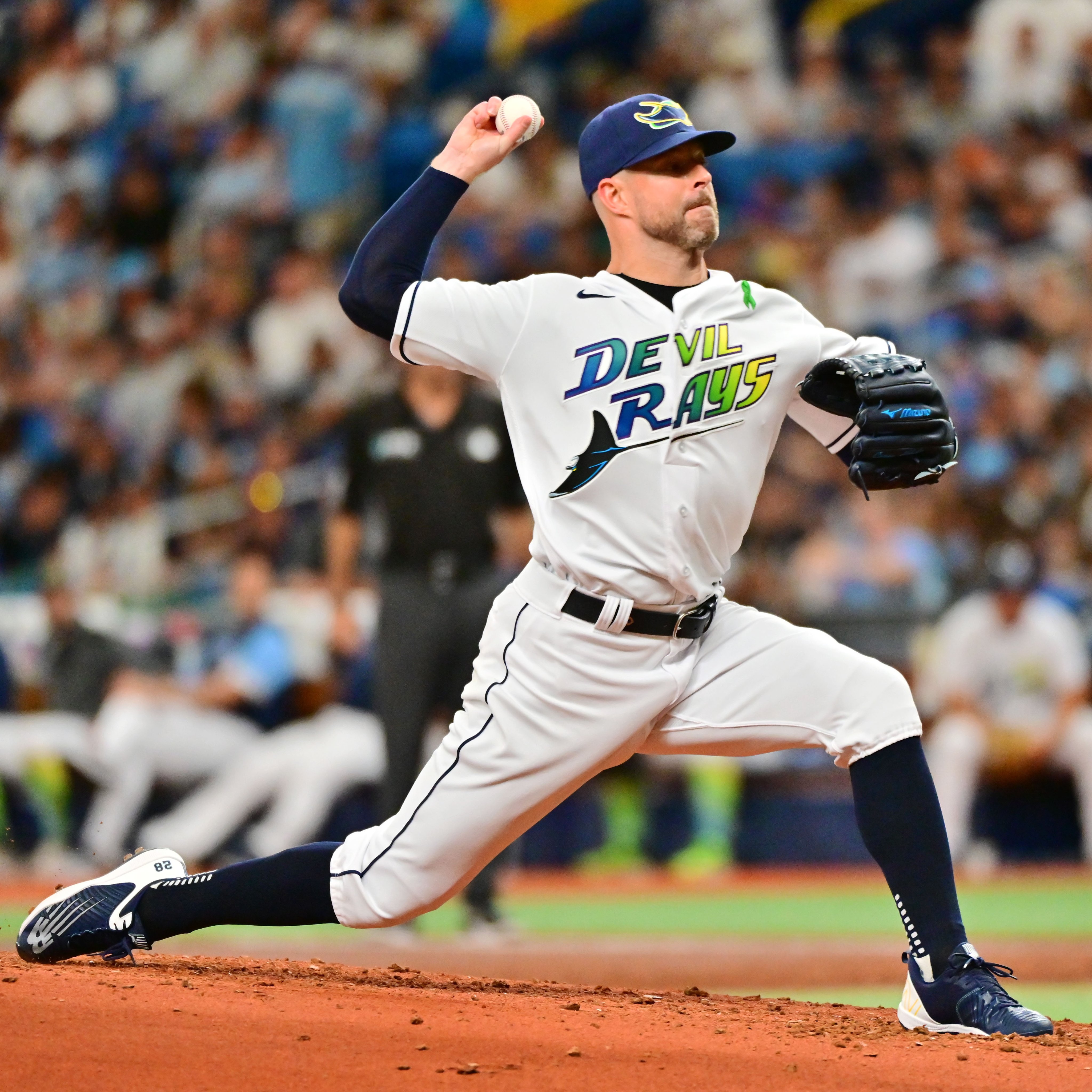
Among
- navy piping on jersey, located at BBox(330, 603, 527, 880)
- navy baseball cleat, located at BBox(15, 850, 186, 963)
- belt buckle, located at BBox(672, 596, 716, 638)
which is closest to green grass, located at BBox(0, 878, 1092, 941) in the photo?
navy baseball cleat, located at BBox(15, 850, 186, 963)

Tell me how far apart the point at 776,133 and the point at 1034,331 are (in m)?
2.80

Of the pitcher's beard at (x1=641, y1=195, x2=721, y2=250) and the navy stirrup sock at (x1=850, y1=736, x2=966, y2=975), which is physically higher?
the pitcher's beard at (x1=641, y1=195, x2=721, y2=250)

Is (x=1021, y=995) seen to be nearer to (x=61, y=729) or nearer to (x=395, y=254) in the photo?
(x=395, y=254)

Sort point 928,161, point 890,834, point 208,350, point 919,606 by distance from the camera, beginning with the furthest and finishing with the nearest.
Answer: point 208,350, point 928,161, point 919,606, point 890,834

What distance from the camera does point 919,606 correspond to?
936 centimetres

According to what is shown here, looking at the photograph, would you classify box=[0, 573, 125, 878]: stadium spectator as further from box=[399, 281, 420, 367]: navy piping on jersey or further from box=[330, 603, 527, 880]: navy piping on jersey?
box=[399, 281, 420, 367]: navy piping on jersey

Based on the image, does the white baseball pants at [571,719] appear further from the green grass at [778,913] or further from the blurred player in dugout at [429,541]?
the green grass at [778,913]

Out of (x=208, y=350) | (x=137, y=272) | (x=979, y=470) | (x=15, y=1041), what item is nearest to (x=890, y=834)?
(x=15, y=1041)

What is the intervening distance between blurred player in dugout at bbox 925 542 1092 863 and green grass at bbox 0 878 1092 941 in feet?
1.83

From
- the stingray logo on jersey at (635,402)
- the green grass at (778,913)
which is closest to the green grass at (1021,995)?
the green grass at (778,913)

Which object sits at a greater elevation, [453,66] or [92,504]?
[453,66]

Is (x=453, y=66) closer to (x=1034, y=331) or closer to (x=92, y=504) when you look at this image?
(x=92, y=504)

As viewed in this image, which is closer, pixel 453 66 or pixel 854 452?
pixel 854 452

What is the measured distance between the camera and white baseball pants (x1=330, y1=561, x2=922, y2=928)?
3682 mm
